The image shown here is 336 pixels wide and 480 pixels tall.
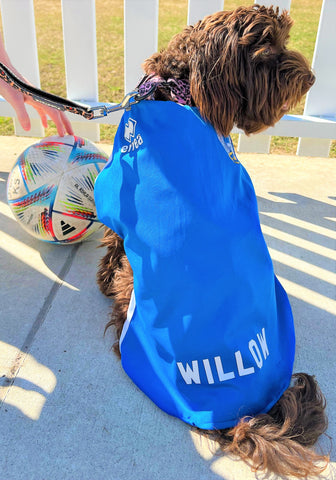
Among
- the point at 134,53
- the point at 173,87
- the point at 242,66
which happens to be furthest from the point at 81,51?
the point at 242,66

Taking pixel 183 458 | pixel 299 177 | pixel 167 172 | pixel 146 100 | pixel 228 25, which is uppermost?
pixel 228 25

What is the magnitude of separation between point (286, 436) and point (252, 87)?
4.45 feet

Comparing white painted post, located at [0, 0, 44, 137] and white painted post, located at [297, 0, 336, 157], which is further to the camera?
white painted post, located at [0, 0, 44, 137]

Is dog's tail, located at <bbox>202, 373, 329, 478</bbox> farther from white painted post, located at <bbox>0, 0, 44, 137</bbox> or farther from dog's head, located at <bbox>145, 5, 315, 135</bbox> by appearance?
white painted post, located at <bbox>0, 0, 44, 137</bbox>

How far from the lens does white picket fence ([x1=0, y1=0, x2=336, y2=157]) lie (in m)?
3.60

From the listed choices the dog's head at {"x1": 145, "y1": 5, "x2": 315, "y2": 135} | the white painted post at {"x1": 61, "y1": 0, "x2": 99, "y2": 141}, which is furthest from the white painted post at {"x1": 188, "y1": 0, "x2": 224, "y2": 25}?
the dog's head at {"x1": 145, "y1": 5, "x2": 315, "y2": 135}

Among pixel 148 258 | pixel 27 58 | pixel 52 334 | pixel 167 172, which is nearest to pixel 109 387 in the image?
pixel 52 334

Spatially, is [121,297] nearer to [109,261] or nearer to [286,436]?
[109,261]

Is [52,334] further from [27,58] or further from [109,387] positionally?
[27,58]

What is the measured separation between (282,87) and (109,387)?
1.52m

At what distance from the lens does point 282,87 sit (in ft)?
5.83

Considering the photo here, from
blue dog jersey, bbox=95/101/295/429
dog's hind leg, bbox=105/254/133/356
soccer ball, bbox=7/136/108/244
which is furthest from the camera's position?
soccer ball, bbox=7/136/108/244

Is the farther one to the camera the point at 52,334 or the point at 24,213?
the point at 24,213

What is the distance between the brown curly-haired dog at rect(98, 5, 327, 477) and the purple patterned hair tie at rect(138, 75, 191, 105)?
0.05ft
